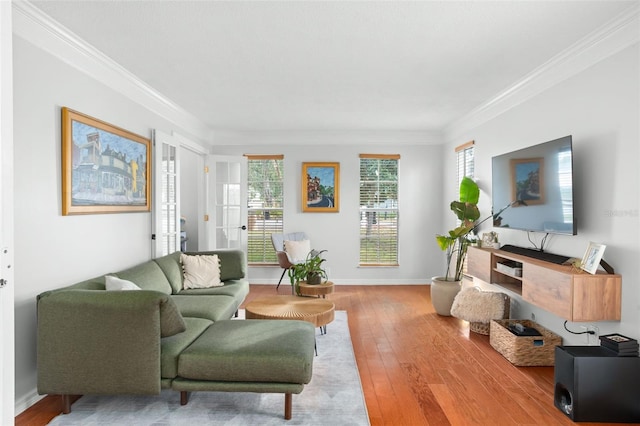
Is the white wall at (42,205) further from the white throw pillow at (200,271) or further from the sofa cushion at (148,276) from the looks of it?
the white throw pillow at (200,271)

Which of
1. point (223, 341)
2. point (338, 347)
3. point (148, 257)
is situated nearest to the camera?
point (223, 341)

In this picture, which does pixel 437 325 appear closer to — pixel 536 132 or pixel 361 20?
pixel 536 132

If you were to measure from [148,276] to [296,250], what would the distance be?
116 inches

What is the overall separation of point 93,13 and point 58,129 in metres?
0.87

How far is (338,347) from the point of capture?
3.69 metres

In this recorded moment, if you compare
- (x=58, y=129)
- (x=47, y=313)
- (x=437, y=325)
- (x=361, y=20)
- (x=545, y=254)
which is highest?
(x=361, y=20)

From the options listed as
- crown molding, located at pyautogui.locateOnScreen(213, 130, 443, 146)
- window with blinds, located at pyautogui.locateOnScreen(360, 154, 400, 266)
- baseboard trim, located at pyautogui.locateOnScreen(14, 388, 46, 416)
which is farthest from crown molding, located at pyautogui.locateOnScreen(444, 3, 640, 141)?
baseboard trim, located at pyautogui.locateOnScreen(14, 388, 46, 416)

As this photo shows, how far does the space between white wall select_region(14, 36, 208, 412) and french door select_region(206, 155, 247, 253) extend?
8.09ft

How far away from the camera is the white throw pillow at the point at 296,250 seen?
6238 mm

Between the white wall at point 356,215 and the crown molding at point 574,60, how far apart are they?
1.93 metres

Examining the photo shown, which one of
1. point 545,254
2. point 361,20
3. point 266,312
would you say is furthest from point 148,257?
point 545,254

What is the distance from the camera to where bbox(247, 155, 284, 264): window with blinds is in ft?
22.4

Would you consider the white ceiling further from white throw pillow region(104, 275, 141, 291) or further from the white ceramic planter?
the white ceramic planter

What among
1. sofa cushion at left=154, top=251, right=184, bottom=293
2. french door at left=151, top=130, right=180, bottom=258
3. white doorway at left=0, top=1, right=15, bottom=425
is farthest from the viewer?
french door at left=151, top=130, right=180, bottom=258
